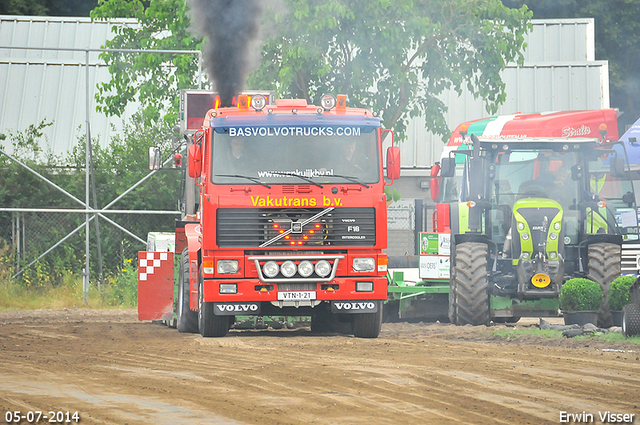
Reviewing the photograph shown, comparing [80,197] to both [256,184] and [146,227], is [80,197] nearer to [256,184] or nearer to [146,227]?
[146,227]

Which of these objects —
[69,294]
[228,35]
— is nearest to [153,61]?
[228,35]

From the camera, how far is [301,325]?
16.5 meters

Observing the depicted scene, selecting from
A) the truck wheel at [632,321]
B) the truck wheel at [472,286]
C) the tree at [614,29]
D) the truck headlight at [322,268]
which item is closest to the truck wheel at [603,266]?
the truck wheel at [472,286]

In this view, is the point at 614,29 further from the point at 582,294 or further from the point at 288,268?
the point at 288,268

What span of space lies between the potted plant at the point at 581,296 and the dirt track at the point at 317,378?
51.3 inches

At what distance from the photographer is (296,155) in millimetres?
13047

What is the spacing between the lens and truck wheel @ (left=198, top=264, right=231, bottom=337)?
13.5 meters

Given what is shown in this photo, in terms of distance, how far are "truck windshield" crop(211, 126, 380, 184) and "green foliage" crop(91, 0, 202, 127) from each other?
30.0ft

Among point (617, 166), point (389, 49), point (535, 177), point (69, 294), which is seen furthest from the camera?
point (69, 294)

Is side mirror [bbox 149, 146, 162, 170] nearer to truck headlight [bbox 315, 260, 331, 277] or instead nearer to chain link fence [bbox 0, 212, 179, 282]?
truck headlight [bbox 315, 260, 331, 277]

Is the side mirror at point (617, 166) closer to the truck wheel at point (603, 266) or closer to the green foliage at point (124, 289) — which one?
the truck wheel at point (603, 266)

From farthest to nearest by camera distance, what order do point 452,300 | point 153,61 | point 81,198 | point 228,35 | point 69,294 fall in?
point 81,198, point 153,61, point 69,294, point 228,35, point 452,300

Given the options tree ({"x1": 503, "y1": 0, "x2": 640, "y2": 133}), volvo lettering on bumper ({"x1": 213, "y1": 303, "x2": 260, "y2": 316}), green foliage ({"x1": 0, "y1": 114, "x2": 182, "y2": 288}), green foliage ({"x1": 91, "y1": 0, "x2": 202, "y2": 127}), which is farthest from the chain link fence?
tree ({"x1": 503, "y1": 0, "x2": 640, "y2": 133})

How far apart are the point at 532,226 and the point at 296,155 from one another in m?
4.03
